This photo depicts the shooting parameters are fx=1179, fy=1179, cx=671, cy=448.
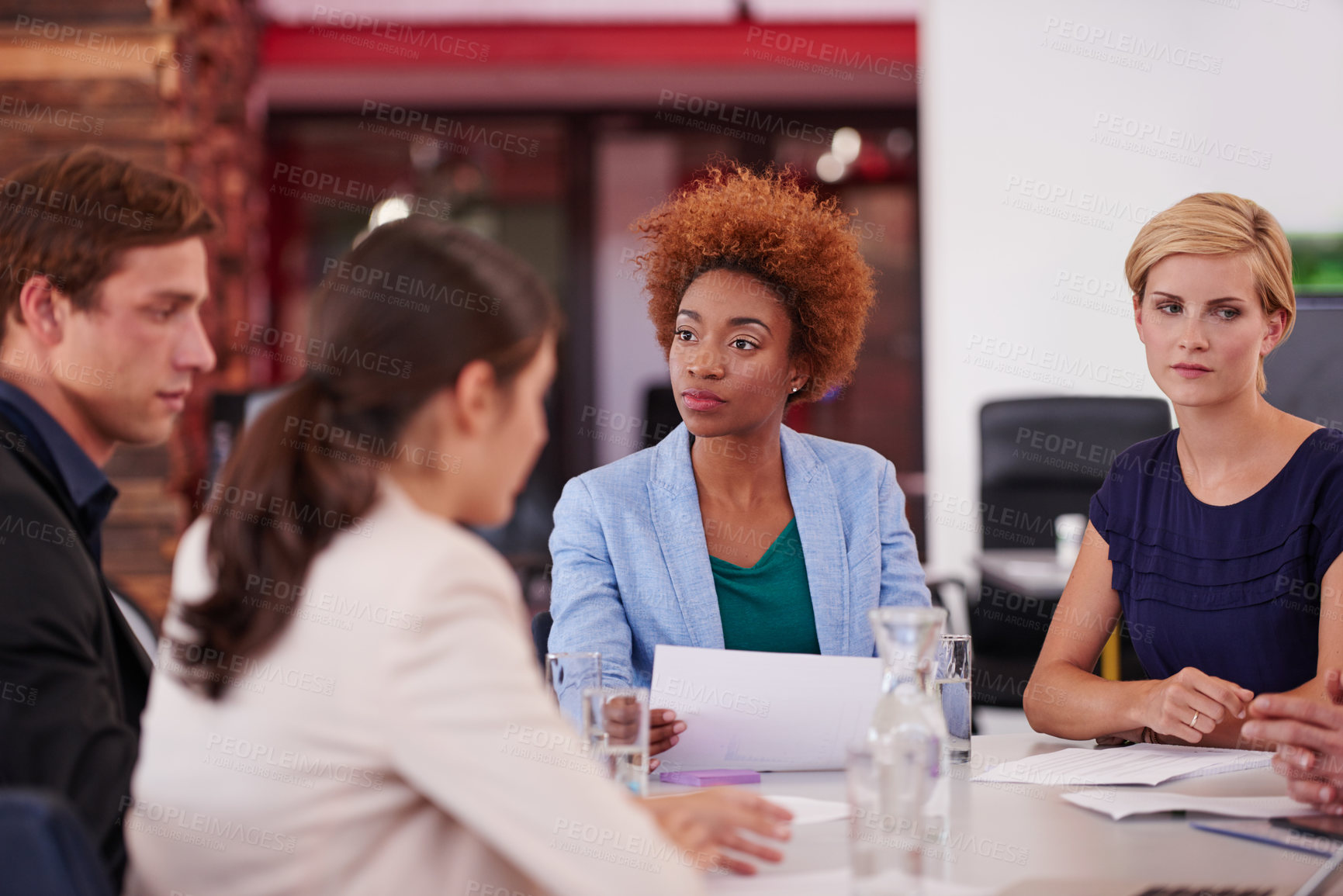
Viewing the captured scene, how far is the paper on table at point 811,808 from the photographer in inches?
48.6

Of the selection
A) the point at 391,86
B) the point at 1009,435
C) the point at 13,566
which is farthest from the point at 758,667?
the point at 391,86

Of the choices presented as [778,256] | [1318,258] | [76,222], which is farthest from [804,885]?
[1318,258]

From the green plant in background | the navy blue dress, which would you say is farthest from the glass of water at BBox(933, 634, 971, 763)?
the green plant in background

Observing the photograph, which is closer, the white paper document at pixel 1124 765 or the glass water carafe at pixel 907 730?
the glass water carafe at pixel 907 730

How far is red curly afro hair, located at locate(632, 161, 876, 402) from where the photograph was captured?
79.8 inches

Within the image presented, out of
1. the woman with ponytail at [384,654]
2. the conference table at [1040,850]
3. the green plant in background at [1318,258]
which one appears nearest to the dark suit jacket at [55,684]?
the woman with ponytail at [384,654]

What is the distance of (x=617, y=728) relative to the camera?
1194mm

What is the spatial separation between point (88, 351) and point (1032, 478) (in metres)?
2.89

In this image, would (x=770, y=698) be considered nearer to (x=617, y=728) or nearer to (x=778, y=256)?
(x=617, y=728)

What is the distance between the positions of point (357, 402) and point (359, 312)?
74 millimetres

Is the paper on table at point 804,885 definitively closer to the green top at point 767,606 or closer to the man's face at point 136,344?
the green top at point 767,606

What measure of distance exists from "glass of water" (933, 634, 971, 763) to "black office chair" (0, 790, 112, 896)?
1.03 metres

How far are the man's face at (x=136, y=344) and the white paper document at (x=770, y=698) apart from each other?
2.40 ft

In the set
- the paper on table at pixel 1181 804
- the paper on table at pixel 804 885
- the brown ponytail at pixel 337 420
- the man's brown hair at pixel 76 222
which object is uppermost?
the man's brown hair at pixel 76 222
